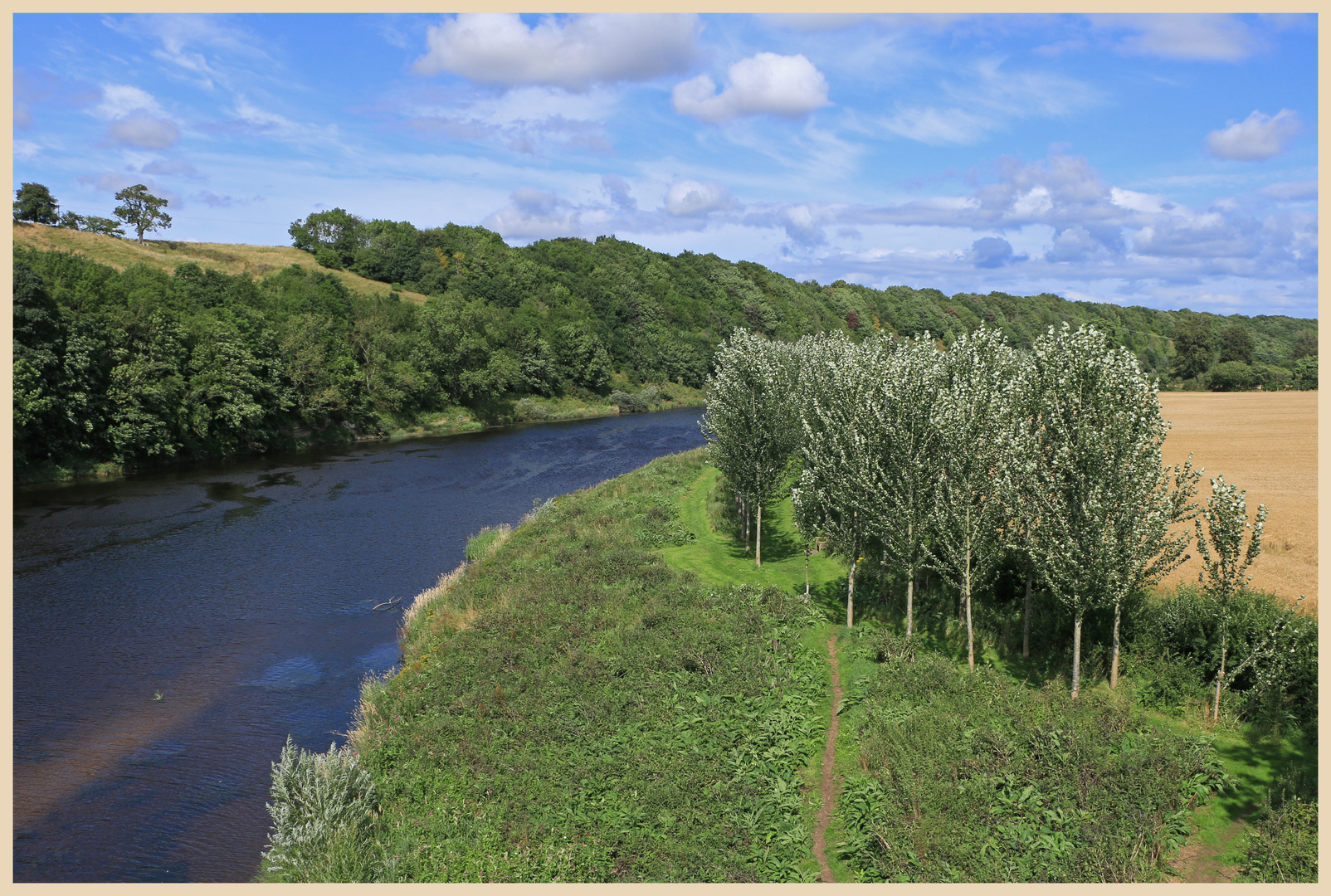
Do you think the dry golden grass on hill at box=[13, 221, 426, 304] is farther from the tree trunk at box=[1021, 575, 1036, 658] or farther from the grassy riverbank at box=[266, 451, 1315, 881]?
the tree trunk at box=[1021, 575, 1036, 658]

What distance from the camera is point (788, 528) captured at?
46.6m

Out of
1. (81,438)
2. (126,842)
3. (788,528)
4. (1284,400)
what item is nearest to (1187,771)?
(126,842)

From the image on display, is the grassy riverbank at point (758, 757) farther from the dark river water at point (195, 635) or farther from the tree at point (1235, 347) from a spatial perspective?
the tree at point (1235, 347)

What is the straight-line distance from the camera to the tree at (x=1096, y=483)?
21.4 metres

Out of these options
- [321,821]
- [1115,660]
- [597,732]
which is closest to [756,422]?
[1115,660]

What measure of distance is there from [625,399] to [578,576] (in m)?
92.2

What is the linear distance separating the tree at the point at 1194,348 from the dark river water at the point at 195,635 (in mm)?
120944

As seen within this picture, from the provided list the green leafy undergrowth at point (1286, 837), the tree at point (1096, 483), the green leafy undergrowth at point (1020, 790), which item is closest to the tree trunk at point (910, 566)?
the tree at point (1096, 483)

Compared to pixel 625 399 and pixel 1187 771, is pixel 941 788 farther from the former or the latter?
pixel 625 399

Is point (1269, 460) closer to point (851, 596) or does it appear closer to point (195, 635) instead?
point (851, 596)

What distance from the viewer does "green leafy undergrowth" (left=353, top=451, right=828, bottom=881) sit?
1758 centimetres

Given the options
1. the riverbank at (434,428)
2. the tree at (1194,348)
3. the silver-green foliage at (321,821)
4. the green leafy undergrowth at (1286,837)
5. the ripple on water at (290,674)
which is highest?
the tree at (1194,348)

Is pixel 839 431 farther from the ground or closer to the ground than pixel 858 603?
farther from the ground

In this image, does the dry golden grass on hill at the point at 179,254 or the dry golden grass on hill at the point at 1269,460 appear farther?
the dry golden grass on hill at the point at 179,254
